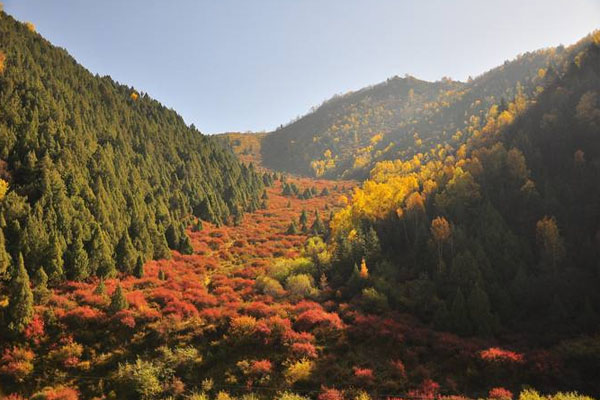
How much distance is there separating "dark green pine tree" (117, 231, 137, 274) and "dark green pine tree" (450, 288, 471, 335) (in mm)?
36313

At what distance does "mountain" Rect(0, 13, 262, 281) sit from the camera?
35219 millimetres

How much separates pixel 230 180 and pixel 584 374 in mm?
86436

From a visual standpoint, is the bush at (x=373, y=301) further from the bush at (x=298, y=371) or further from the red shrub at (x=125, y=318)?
the red shrub at (x=125, y=318)

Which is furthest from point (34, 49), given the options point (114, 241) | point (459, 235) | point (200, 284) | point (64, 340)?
point (459, 235)

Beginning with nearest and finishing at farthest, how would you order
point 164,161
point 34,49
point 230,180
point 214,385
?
point 214,385 → point 34,49 → point 164,161 → point 230,180

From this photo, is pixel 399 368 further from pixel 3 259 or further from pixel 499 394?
pixel 3 259

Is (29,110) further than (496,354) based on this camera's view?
Yes

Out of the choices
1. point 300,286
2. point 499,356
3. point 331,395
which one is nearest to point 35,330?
point 331,395

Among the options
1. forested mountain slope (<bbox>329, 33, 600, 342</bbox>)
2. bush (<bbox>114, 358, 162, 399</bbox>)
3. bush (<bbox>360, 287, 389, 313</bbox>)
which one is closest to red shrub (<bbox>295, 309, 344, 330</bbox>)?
bush (<bbox>360, 287, 389, 313</bbox>)

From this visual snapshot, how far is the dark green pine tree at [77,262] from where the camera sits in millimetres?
34812

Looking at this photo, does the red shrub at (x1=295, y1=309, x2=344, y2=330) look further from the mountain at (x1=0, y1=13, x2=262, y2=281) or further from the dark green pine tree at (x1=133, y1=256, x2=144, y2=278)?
the mountain at (x1=0, y1=13, x2=262, y2=281)

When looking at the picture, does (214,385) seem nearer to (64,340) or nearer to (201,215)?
(64,340)

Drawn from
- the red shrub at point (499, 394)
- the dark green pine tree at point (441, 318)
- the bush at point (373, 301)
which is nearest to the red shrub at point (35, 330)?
the bush at point (373, 301)

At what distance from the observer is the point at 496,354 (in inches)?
1045
